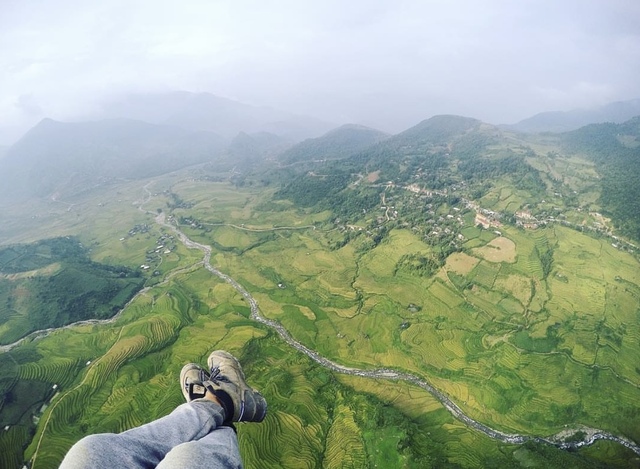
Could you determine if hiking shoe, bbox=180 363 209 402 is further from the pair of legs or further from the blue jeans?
the blue jeans

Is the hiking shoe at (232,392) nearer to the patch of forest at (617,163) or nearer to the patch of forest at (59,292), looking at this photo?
the patch of forest at (59,292)

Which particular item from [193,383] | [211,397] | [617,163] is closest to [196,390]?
[193,383]

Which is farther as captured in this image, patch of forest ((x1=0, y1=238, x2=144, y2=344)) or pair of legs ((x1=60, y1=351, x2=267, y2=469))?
patch of forest ((x1=0, y1=238, x2=144, y2=344))

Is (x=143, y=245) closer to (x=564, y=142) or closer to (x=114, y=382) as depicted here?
(x=114, y=382)

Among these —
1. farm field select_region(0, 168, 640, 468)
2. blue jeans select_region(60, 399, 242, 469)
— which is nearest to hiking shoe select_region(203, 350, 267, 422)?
blue jeans select_region(60, 399, 242, 469)

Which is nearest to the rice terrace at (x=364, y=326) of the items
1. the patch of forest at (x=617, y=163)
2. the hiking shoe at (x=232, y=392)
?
the patch of forest at (x=617, y=163)

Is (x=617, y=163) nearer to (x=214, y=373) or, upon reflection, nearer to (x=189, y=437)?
(x=214, y=373)
